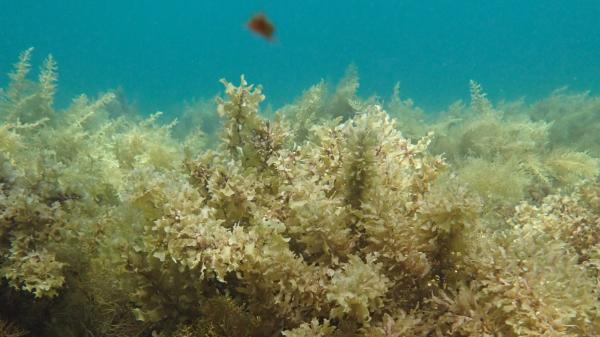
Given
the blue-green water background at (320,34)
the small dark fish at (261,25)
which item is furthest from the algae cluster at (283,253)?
the blue-green water background at (320,34)

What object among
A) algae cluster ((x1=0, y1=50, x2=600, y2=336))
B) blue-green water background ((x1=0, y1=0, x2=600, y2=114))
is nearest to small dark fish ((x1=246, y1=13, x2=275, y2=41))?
algae cluster ((x1=0, y1=50, x2=600, y2=336))

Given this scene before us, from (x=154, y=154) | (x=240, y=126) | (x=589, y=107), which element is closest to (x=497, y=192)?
(x=240, y=126)

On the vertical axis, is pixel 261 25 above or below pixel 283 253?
above

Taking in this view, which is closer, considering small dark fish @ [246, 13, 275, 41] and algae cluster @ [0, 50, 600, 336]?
algae cluster @ [0, 50, 600, 336]

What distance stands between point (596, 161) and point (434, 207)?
5.35 meters

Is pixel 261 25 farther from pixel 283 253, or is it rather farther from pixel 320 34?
pixel 320 34

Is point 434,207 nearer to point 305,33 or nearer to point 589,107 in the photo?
point 589,107

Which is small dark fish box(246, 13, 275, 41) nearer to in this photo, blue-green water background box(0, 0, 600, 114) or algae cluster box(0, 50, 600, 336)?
algae cluster box(0, 50, 600, 336)

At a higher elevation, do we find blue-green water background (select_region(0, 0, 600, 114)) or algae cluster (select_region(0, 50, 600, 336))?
blue-green water background (select_region(0, 0, 600, 114))

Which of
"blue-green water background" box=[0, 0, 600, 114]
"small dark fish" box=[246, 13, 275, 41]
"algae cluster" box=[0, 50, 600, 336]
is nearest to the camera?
"algae cluster" box=[0, 50, 600, 336]

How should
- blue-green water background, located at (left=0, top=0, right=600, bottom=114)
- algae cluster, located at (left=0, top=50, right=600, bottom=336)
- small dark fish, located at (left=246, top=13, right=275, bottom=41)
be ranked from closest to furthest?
1. algae cluster, located at (left=0, top=50, right=600, bottom=336)
2. small dark fish, located at (left=246, top=13, right=275, bottom=41)
3. blue-green water background, located at (left=0, top=0, right=600, bottom=114)

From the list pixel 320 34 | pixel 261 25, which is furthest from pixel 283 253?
pixel 320 34

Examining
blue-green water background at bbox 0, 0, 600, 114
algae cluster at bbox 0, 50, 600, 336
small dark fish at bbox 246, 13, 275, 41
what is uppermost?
blue-green water background at bbox 0, 0, 600, 114

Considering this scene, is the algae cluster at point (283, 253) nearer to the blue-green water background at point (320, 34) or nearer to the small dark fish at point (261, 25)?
the small dark fish at point (261, 25)
